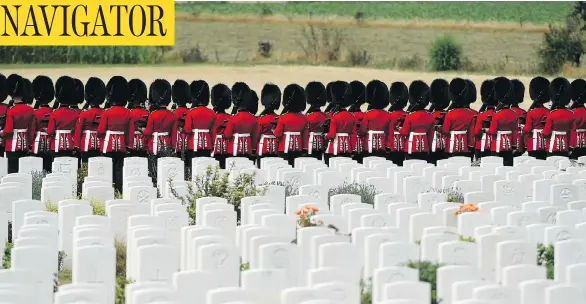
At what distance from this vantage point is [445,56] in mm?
33688

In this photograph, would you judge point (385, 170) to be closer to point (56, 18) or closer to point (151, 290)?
point (151, 290)

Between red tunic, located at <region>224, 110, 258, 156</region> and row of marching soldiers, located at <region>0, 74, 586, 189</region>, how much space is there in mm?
11

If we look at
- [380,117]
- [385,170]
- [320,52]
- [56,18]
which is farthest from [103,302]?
[320,52]

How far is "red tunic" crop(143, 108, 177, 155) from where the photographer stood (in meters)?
15.9

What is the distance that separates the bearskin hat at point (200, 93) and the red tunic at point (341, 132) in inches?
63.2

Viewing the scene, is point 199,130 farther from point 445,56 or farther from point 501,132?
point 445,56

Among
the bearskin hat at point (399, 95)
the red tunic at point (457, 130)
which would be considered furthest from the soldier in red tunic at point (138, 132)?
the red tunic at point (457, 130)

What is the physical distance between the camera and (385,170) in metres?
14.2

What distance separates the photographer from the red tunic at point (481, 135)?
16.7 metres

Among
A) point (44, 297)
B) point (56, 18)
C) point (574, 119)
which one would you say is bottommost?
point (44, 297)

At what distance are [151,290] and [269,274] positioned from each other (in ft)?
2.94

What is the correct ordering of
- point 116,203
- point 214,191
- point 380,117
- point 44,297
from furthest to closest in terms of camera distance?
point 380,117, point 214,191, point 116,203, point 44,297

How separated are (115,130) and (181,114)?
1045 mm

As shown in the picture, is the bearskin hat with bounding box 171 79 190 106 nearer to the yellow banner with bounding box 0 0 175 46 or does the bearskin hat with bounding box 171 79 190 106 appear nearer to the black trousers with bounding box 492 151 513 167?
the black trousers with bounding box 492 151 513 167
